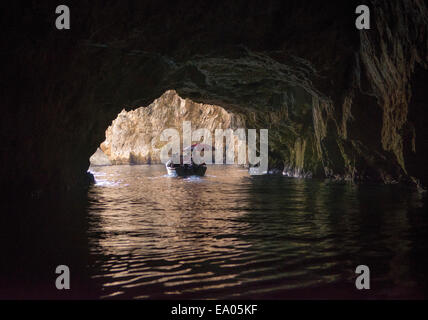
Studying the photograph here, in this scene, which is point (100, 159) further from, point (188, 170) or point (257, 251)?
point (257, 251)

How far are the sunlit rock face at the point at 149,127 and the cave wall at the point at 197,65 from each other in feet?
251

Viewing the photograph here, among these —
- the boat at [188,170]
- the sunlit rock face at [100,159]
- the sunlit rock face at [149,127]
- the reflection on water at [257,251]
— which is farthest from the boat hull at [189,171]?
the sunlit rock face at [100,159]

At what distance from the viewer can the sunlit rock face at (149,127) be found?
103 m

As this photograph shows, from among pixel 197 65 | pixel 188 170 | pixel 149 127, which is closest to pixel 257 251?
pixel 197 65

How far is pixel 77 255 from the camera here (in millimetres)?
8289

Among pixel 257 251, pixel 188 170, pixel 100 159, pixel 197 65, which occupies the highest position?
pixel 197 65

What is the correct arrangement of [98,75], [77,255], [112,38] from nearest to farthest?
[77,255] → [112,38] → [98,75]

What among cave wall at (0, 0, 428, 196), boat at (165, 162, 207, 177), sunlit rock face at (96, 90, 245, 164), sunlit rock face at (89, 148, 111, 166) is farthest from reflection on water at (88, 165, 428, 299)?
sunlit rock face at (89, 148, 111, 166)

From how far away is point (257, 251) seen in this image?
28.1 feet

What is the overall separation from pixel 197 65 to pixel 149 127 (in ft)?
276

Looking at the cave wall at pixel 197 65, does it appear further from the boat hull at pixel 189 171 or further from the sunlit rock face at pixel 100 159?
the sunlit rock face at pixel 100 159
